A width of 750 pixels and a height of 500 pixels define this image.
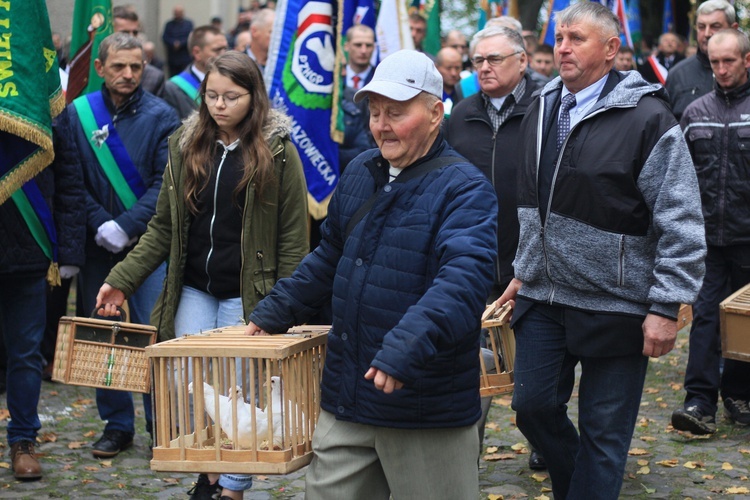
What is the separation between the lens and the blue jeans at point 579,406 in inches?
186

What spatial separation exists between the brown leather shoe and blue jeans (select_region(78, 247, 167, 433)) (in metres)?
0.58

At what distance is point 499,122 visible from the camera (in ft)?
20.6

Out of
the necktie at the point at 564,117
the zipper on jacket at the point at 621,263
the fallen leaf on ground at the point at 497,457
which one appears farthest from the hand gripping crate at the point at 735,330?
the fallen leaf on ground at the point at 497,457

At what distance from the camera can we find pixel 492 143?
245 inches

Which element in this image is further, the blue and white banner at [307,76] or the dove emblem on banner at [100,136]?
the blue and white banner at [307,76]

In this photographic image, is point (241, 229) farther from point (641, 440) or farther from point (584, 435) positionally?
point (641, 440)

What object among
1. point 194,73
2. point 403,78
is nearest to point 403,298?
point 403,78

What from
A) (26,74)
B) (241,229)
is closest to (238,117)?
(241,229)

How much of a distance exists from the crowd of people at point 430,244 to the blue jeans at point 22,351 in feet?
0.04

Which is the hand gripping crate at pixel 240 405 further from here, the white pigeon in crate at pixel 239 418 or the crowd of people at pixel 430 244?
the crowd of people at pixel 430 244

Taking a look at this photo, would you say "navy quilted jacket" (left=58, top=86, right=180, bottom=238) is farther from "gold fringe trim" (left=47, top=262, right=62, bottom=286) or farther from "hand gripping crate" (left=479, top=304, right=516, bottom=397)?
"hand gripping crate" (left=479, top=304, right=516, bottom=397)

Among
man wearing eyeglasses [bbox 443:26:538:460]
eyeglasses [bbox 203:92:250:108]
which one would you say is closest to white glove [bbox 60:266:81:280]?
eyeglasses [bbox 203:92:250:108]

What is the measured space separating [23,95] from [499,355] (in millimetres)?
2766

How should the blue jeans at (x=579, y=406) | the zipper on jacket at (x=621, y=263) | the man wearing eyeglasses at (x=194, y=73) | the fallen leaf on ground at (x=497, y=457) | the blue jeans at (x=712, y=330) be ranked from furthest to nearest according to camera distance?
the man wearing eyeglasses at (x=194, y=73)
the blue jeans at (x=712, y=330)
the fallen leaf on ground at (x=497, y=457)
the blue jeans at (x=579, y=406)
the zipper on jacket at (x=621, y=263)
